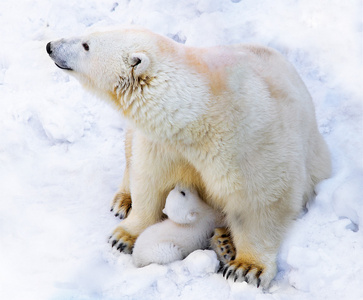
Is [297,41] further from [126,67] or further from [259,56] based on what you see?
[126,67]

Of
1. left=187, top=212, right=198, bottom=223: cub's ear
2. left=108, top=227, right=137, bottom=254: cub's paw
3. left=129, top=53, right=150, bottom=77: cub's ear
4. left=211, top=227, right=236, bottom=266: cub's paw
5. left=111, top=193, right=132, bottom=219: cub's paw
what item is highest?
left=129, top=53, right=150, bottom=77: cub's ear

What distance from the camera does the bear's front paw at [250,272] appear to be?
2.88 metres

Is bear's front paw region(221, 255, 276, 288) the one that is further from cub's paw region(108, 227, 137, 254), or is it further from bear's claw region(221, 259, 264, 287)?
cub's paw region(108, 227, 137, 254)

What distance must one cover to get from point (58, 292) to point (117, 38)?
51.7 inches

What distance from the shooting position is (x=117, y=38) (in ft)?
8.91

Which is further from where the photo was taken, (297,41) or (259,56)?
(297,41)

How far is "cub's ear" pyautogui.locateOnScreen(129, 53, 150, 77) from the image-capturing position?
2588 mm

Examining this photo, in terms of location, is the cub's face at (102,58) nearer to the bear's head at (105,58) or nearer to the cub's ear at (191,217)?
the bear's head at (105,58)

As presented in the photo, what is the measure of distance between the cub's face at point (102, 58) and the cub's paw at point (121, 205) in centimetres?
109

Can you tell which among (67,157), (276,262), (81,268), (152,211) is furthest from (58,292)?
(67,157)

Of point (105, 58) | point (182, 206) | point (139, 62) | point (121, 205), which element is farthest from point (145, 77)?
point (121, 205)

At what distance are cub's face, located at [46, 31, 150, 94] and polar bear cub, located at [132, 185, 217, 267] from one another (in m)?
0.78

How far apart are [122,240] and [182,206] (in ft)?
1.53

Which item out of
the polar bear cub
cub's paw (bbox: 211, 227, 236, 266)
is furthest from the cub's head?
cub's paw (bbox: 211, 227, 236, 266)
